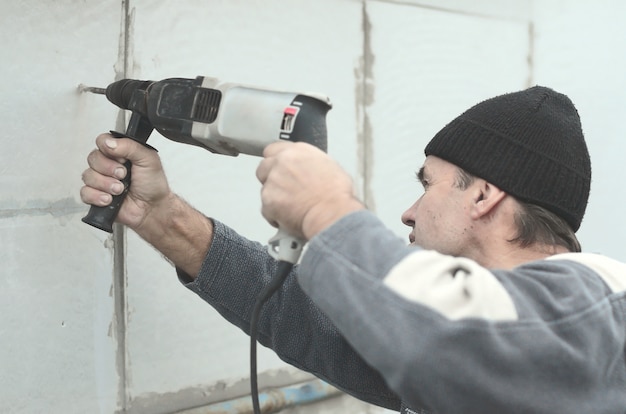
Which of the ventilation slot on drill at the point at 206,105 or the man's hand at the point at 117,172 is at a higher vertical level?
the ventilation slot on drill at the point at 206,105

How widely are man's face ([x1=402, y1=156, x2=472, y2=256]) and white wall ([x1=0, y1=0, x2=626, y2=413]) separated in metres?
0.60

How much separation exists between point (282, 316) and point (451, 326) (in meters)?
0.65

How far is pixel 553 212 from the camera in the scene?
4.68 feet

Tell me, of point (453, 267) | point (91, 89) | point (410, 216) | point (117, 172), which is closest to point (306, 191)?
point (453, 267)

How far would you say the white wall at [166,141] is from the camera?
60.0 inches

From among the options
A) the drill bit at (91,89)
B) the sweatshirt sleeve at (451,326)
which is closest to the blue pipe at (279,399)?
the drill bit at (91,89)

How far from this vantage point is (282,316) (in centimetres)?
156

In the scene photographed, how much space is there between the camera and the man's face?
1452mm

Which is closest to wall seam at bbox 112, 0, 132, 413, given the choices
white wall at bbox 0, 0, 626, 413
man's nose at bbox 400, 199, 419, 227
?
white wall at bbox 0, 0, 626, 413

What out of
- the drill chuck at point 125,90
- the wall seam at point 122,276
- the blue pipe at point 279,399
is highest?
the drill chuck at point 125,90

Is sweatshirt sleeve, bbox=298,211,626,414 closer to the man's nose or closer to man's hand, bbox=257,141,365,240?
man's hand, bbox=257,141,365,240

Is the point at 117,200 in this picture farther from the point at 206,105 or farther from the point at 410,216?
the point at 410,216

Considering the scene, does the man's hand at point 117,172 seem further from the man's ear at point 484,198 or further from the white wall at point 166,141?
the man's ear at point 484,198

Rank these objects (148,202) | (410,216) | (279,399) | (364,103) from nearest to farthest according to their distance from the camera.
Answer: (148,202) → (410,216) → (279,399) → (364,103)
